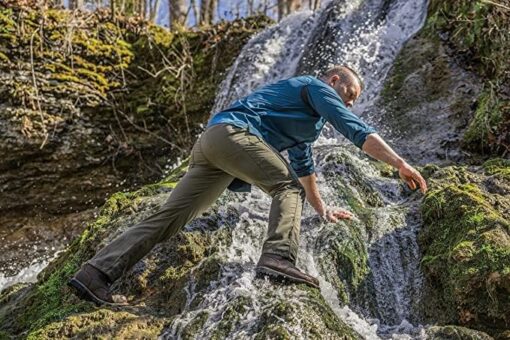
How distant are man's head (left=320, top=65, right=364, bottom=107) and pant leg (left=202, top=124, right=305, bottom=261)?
24.8 inches

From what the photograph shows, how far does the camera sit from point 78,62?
9.72 m

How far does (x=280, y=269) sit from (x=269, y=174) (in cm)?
56

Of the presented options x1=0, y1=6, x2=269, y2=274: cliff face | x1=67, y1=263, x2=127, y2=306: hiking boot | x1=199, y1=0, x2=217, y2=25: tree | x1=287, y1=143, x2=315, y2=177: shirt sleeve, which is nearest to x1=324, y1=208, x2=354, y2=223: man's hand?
x1=287, y1=143, x2=315, y2=177: shirt sleeve

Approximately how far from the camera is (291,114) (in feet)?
12.3

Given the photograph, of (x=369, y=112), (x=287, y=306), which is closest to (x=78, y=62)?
(x=369, y=112)

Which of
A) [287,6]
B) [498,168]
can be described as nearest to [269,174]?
[498,168]

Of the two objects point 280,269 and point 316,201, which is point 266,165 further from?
point 316,201

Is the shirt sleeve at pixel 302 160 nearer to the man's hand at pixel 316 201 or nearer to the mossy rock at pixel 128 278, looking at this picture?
the man's hand at pixel 316 201

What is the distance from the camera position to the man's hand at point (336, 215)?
4.39 meters

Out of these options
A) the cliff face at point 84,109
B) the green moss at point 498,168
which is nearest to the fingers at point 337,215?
the green moss at point 498,168

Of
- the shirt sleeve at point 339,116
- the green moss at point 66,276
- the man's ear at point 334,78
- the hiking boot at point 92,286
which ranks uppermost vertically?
the man's ear at point 334,78

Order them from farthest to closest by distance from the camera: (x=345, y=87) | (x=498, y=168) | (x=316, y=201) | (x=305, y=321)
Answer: (x=498, y=168), (x=316, y=201), (x=345, y=87), (x=305, y=321)

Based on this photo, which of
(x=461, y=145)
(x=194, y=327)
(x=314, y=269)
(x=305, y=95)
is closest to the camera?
(x=194, y=327)

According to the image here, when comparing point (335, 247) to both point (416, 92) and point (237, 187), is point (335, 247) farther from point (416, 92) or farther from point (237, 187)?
point (416, 92)
